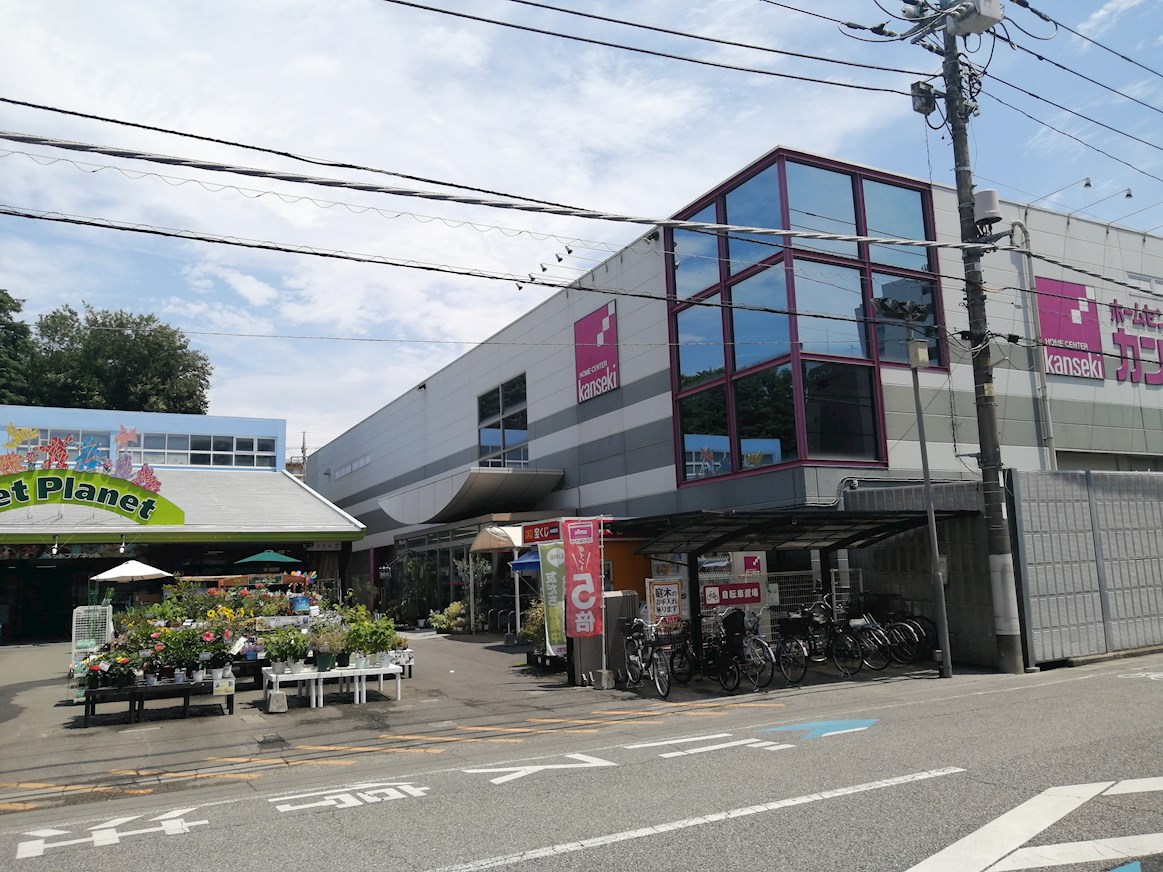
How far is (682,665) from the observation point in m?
15.6

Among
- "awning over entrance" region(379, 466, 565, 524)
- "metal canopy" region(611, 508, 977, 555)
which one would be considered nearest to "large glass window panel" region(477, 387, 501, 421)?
"awning over entrance" region(379, 466, 565, 524)

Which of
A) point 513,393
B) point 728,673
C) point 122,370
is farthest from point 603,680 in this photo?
point 122,370

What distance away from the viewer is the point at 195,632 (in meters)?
13.8

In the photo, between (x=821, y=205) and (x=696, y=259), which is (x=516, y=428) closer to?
(x=696, y=259)

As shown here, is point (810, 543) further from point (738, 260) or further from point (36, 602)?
point (36, 602)

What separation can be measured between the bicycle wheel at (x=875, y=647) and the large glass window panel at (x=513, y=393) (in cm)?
2080

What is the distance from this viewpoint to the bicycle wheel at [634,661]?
15.2m

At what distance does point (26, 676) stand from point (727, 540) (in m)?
15.8

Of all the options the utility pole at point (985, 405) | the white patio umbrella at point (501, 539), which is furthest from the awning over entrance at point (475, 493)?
the utility pole at point (985, 405)

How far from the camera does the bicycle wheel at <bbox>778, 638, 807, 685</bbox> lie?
14820 millimetres

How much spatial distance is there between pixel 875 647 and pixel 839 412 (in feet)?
23.9

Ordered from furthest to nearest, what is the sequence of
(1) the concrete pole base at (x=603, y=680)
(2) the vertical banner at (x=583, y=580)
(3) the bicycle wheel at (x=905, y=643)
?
(3) the bicycle wheel at (x=905, y=643)
(2) the vertical banner at (x=583, y=580)
(1) the concrete pole base at (x=603, y=680)

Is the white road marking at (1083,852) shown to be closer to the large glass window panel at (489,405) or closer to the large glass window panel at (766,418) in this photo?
the large glass window panel at (766,418)

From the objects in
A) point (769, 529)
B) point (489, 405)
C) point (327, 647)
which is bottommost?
point (327, 647)
